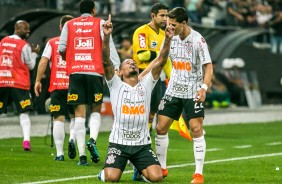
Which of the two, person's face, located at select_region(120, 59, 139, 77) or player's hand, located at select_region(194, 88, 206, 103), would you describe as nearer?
player's hand, located at select_region(194, 88, 206, 103)

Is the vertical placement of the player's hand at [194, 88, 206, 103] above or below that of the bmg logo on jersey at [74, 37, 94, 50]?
below

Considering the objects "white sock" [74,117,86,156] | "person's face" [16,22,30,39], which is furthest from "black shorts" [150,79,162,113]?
"person's face" [16,22,30,39]

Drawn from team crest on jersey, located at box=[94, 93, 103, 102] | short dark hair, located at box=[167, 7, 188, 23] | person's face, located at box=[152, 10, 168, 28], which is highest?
short dark hair, located at box=[167, 7, 188, 23]

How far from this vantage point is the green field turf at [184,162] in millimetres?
14398

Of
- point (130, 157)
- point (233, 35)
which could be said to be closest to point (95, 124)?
point (130, 157)

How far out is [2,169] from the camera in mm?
15469

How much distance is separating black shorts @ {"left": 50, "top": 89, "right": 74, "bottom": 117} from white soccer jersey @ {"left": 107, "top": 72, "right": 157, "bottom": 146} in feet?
11.4

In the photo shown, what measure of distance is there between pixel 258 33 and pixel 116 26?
35.7 feet

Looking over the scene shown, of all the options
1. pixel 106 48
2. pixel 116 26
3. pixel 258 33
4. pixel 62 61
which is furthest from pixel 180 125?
pixel 258 33

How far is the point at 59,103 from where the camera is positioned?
17.5 m

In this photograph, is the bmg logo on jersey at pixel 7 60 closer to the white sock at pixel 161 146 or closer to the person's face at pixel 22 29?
the person's face at pixel 22 29

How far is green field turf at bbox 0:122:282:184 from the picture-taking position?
14398mm

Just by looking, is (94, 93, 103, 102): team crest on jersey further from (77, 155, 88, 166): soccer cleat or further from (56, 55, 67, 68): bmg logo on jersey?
(56, 55, 67, 68): bmg logo on jersey

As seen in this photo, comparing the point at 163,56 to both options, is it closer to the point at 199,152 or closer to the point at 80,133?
the point at 199,152
